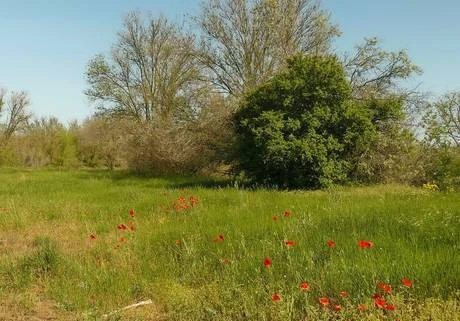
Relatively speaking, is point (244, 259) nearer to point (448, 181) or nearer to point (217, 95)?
point (448, 181)

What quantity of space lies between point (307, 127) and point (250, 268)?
39.1ft

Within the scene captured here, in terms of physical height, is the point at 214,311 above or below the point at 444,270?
below

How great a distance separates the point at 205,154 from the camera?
80.7 ft

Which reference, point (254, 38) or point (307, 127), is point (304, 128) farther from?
point (254, 38)

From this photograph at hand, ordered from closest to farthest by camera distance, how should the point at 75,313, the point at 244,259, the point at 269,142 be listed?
the point at 75,313 < the point at 244,259 < the point at 269,142

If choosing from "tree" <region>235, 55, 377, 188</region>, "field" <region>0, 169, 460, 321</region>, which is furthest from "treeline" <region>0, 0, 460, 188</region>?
"field" <region>0, 169, 460, 321</region>

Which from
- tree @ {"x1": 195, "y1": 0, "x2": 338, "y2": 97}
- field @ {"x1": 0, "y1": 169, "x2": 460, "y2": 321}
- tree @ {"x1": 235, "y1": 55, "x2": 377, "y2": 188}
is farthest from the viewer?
tree @ {"x1": 195, "y1": 0, "x2": 338, "y2": 97}

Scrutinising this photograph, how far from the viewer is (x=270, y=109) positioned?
59.0 ft

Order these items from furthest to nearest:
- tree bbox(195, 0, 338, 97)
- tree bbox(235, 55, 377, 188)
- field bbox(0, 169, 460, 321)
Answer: tree bbox(195, 0, 338, 97) < tree bbox(235, 55, 377, 188) < field bbox(0, 169, 460, 321)

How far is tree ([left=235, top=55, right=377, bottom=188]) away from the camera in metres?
16.5

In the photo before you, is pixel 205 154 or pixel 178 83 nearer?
pixel 205 154

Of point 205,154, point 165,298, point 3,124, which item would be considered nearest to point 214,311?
point 165,298

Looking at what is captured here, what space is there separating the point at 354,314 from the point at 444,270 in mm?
1291

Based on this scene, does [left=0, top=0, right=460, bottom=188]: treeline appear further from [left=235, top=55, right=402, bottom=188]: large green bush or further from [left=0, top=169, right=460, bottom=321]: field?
[left=0, top=169, right=460, bottom=321]: field
